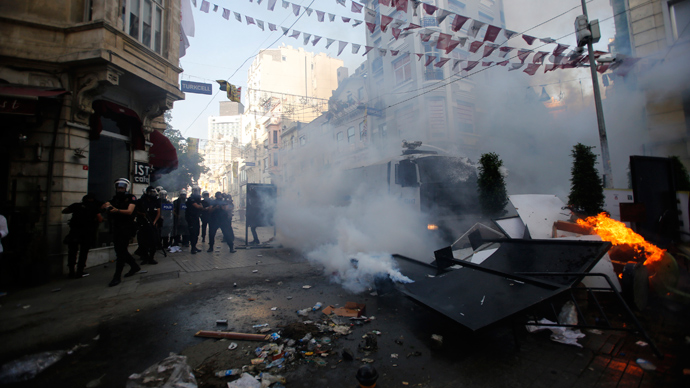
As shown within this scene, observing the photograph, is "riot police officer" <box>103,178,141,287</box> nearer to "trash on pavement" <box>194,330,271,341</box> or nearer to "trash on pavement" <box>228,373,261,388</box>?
"trash on pavement" <box>194,330,271,341</box>

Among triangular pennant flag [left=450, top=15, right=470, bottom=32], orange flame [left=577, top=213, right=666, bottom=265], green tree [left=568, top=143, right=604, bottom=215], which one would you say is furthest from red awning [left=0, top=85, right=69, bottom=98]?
green tree [left=568, top=143, right=604, bottom=215]

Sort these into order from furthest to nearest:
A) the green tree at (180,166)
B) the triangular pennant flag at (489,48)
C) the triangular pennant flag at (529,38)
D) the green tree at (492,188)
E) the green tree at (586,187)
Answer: the green tree at (180,166)
the triangular pennant flag at (489,48)
the green tree at (492,188)
the triangular pennant flag at (529,38)
the green tree at (586,187)

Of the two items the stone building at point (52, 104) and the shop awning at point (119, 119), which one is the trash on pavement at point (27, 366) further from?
the shop awning at point (119, 119)

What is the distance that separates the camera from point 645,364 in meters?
2.47

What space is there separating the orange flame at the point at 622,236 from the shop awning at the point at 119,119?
1108 centimetres

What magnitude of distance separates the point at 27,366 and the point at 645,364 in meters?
5.53

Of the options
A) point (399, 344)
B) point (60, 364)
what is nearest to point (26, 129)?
point (60, 364)

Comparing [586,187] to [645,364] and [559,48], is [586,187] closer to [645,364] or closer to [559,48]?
[559,48]

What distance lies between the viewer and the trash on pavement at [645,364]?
243 cm

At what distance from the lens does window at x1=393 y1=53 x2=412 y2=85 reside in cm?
1924

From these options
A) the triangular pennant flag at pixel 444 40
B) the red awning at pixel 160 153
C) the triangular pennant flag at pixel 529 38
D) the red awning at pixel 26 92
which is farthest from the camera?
the red awning at pixel 160 153

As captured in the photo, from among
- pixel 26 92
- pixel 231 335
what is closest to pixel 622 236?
pixel 231 335

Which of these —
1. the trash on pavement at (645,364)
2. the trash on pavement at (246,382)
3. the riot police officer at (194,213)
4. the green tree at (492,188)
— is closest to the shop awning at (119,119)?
the riot police officer at (194,213)

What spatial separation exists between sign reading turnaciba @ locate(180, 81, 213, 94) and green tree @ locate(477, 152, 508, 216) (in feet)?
33.7
